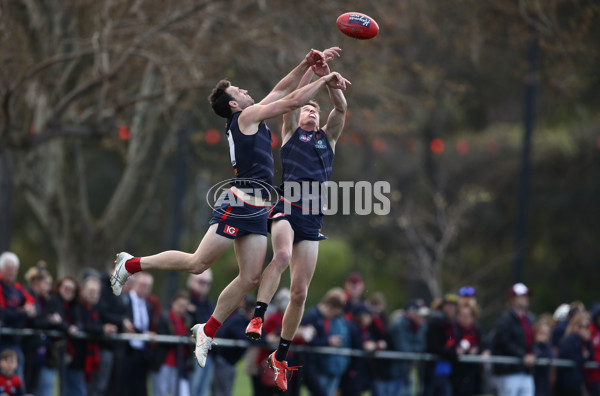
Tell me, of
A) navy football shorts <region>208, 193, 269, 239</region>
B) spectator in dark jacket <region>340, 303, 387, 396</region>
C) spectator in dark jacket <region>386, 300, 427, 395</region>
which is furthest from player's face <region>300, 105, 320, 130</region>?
spectator in dark jacket <region>386, 300, 427, 395</region>

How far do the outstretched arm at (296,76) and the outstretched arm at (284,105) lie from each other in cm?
23

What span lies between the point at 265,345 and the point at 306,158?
13.4 feet

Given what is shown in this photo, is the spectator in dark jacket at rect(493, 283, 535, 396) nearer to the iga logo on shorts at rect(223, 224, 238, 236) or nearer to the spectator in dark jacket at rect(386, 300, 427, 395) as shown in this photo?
the spectator in dark jacket at rect(386, 300, 427, 395)

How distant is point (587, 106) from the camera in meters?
29.6

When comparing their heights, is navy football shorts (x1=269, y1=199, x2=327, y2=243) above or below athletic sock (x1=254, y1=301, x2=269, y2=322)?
above

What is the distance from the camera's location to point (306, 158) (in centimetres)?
880

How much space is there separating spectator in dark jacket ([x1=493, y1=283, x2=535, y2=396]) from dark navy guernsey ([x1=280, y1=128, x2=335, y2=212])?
554 centimetres

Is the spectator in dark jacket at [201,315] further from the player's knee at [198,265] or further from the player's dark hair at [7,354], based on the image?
the player's knee at [198,265]

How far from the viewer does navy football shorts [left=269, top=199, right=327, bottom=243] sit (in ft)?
28.9

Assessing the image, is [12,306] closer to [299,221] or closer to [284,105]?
[299,221]

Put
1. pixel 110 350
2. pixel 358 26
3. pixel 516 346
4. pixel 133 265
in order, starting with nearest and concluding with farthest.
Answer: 1. pixel 358 26
2. pixel 133 265
3. pixel 110 350
4. pixel 516 346

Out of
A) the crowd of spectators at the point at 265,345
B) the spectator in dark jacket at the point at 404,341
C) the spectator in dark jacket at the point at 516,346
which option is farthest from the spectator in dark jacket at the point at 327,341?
the spectator in dark jacket at the point at 516,346

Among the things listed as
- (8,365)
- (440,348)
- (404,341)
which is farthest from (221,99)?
(404,341)

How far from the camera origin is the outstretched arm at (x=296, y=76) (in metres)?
8.41
